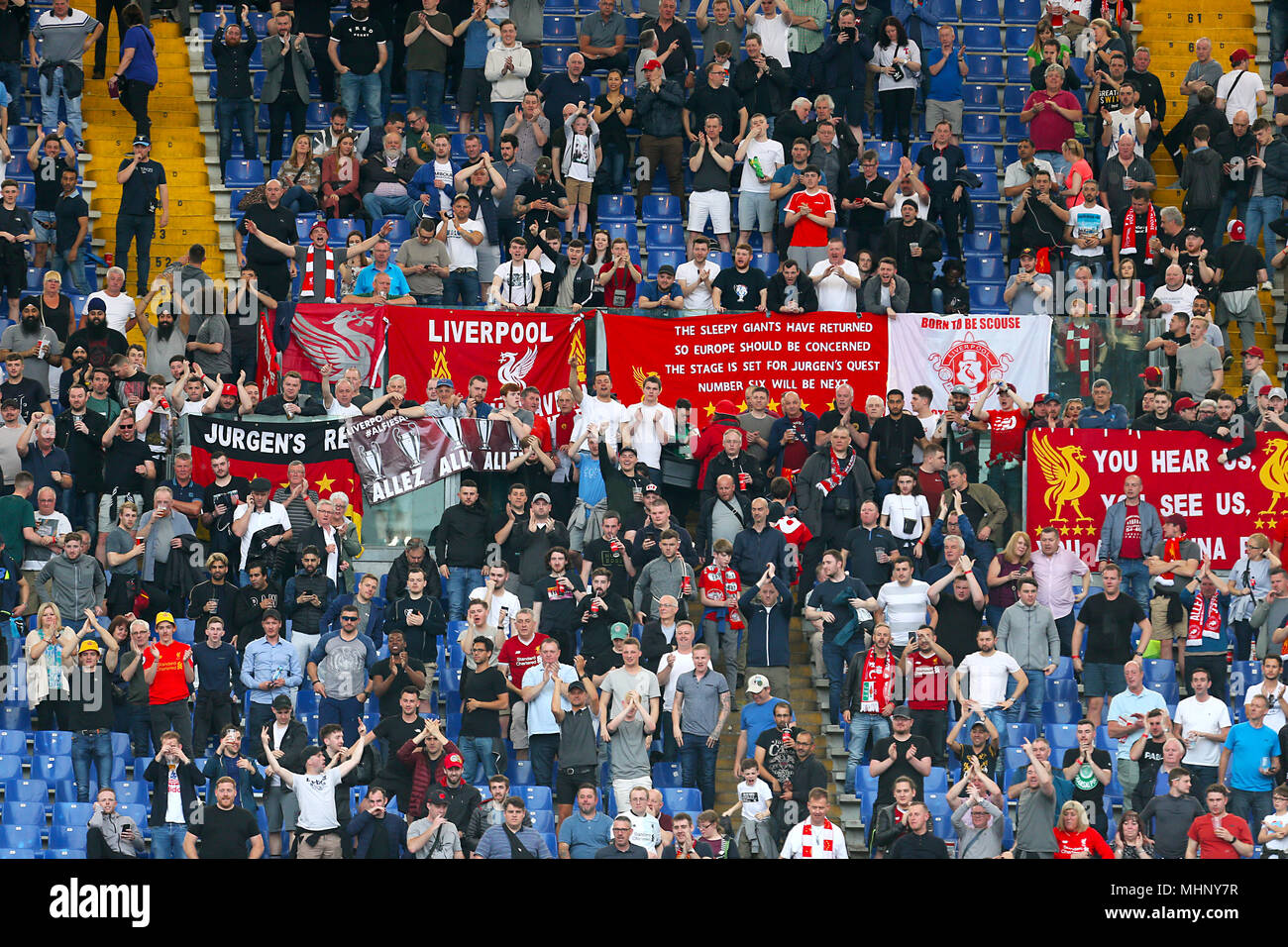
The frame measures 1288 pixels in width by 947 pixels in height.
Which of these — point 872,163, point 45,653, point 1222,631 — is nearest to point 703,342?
point 872,163

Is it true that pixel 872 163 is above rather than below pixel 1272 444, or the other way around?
above

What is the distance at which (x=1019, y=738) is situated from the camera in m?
18.4

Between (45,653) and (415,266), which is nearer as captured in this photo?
(45,653)

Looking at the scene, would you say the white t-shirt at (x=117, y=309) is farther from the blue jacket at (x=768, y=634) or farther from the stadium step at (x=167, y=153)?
the blue jacket at (x=768, y=634)

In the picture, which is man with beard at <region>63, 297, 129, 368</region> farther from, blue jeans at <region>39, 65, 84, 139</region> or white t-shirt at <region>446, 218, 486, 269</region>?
blue jeans at <region>39, 65, 84, 139</region>

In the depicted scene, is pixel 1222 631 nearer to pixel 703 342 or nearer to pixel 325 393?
pixel 703 342

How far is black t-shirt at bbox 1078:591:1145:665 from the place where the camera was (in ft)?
62.2

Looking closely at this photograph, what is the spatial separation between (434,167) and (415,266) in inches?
58.6

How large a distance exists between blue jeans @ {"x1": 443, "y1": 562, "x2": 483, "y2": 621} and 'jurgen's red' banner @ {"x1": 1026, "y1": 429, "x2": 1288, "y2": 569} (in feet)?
18.4

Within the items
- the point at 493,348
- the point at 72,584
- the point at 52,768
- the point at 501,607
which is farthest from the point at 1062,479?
the point at 52,768

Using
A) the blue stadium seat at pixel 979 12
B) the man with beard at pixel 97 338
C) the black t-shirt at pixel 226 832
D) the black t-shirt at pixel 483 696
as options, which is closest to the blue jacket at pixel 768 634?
the black t-shirt at pixel 483 696

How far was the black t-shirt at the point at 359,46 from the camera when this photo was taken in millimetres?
24625
